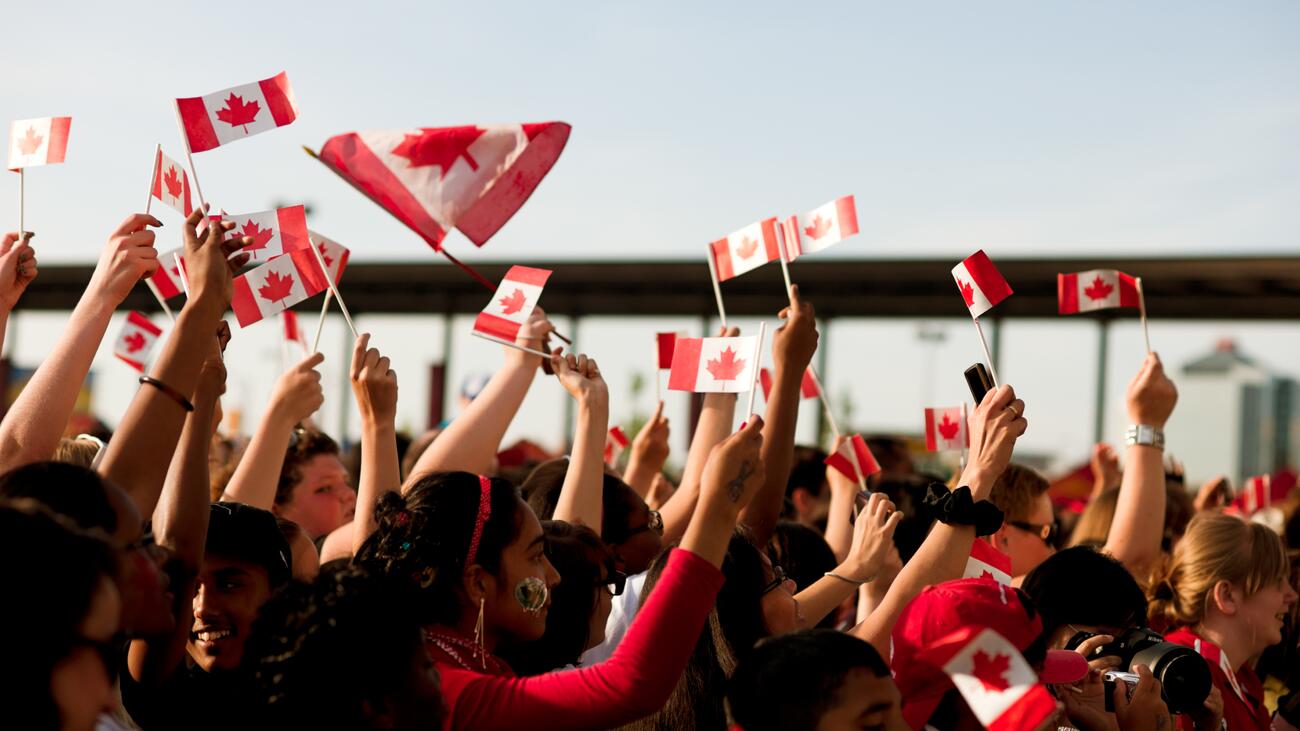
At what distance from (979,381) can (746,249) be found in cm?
166

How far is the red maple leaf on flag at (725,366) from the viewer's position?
182 inches

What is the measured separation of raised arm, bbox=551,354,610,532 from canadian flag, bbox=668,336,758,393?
0.34m

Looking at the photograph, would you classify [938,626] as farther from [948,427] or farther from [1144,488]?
[948,427]

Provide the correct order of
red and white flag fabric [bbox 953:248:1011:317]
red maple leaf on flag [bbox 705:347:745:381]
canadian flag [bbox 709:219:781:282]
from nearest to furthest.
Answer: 1. red and white flag fabric [bbox 953:248:1011:317]
2. red maple leaf on flag [bbox 705:347:745:381]
3. canadian flag [bbox 709:219:781:282]

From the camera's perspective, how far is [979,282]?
4.54m

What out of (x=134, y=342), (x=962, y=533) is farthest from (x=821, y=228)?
(x=134, y=342)

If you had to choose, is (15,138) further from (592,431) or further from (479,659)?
(479,659)

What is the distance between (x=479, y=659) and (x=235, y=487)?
1.64 m

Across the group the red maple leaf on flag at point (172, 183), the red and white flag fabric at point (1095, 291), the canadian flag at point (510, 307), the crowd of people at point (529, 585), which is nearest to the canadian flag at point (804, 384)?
the red and white flag fabric at point (1095, 291)

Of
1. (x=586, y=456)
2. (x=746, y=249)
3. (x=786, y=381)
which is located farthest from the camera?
(x=746, y=249)

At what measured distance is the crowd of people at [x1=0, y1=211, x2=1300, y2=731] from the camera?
7.93 feet

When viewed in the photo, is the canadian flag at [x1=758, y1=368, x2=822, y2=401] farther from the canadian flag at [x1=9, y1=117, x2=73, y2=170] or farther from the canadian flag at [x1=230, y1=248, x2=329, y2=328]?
the canadian flag at [x1=9, y1=117, x2=73, y2=170]

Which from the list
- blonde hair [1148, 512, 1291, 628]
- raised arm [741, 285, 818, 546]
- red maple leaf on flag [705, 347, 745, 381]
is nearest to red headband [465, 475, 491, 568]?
raised arm [741, 285, 818, 546]

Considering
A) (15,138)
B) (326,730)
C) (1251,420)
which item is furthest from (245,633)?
(1251,420)
